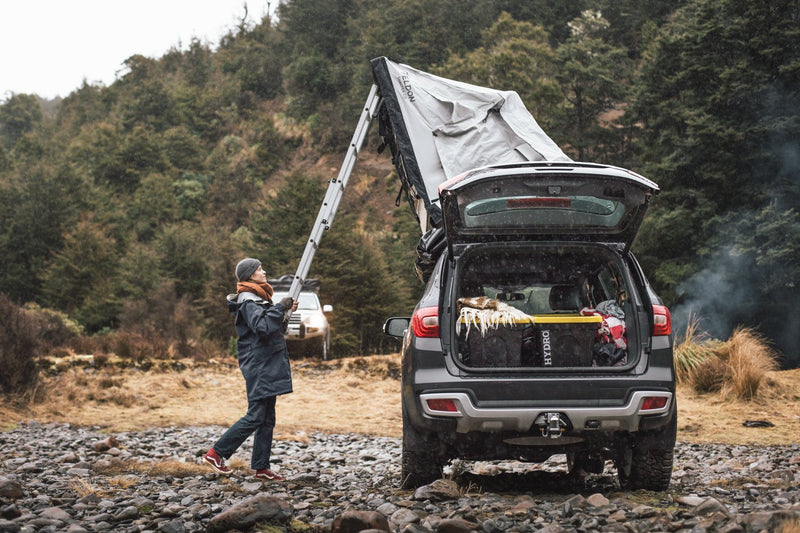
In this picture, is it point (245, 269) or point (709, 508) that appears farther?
point (245, 269)

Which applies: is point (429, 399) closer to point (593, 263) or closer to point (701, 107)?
point (593, 263)

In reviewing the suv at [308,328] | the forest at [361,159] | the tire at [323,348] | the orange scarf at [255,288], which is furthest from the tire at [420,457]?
the tire at [323,348]

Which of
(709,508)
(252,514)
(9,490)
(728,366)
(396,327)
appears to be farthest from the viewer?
(728,366)

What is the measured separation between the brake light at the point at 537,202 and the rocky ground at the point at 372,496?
1.78 m

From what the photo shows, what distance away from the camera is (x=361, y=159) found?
6103 cm

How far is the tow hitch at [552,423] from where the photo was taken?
448 cm

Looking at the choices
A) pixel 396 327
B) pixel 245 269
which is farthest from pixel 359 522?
pixel 245 269

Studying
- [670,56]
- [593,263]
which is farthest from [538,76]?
[593,263]

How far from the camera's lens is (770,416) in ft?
33.4

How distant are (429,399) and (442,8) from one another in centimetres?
6081

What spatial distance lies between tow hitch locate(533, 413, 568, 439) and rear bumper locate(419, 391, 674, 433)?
0.02m

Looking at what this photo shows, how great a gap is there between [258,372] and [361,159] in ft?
184

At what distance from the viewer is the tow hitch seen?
176 inches

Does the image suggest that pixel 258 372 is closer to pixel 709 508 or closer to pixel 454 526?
pixel 454 526
